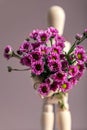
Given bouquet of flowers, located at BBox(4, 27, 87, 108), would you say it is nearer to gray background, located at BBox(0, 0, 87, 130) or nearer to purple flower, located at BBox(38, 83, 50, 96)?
purple flower, located at BBox(38, 83, 50, 96)

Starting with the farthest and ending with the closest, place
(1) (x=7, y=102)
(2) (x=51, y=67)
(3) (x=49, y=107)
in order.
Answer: (1) (x=7, y=102)
(3) (x=49, y=107)
(2) (x=51, y=67)

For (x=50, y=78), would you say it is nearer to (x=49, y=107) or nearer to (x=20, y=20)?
(x=49, y=107)

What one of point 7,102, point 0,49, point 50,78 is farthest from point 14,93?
point 50,78

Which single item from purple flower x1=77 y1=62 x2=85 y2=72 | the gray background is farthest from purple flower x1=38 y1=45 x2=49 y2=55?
the gray background

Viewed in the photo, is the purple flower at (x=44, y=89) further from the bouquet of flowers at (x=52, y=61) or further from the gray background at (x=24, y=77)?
the gray background at (x=24, y=77)

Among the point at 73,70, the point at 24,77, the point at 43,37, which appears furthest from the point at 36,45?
the point at 24,77
